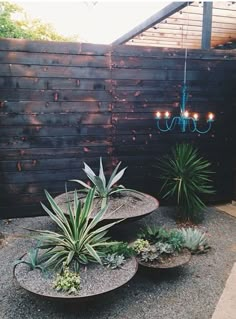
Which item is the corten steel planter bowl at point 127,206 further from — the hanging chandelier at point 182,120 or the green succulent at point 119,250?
the hanging chandelier at point 182,120

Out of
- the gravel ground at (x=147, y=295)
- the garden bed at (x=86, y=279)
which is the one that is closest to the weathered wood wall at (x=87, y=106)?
the gravel ground at (x=147, y=295)

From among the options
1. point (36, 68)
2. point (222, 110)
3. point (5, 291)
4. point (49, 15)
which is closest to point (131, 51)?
point (36, 68)

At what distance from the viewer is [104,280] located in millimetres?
Result: 2188

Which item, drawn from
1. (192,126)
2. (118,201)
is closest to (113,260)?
(118,201)

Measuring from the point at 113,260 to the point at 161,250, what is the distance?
477 millimetres

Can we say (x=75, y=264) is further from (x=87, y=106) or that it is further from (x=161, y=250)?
(x=87, y=106)

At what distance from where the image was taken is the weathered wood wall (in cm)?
364

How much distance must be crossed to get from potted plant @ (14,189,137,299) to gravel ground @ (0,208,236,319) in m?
0.16

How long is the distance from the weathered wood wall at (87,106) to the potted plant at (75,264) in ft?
4.56

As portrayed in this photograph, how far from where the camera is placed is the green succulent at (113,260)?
2.36 meters

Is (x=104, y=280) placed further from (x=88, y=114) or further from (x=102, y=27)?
(x=102, y=27)

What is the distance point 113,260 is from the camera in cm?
240

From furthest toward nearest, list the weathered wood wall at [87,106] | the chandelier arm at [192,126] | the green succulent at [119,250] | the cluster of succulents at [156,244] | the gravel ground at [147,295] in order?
the chandelier arm at [192,126]
the weathered wood wall at [87,106]
the cluster of succulents at [156,244]
the green succulent at [119,250]
the gravel ground at [147,295]

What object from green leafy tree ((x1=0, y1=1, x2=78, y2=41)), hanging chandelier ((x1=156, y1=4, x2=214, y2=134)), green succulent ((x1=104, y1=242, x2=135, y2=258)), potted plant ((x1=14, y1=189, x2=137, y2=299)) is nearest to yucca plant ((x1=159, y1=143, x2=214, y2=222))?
hanging chandelier ((x1=156, y1=4, x2=214, y2=134))
